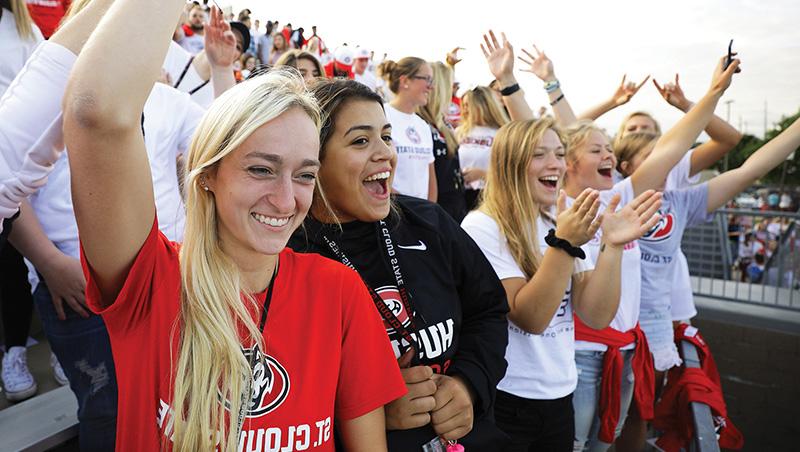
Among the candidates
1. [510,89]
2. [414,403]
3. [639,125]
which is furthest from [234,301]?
[639,125]

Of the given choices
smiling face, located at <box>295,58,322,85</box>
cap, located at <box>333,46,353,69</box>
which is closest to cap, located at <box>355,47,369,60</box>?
cap, located at <box>333,46,353,69</box>

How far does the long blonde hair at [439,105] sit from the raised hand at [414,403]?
339 centimetres

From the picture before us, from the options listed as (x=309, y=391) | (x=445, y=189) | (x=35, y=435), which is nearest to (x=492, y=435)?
(x=309, y=391)

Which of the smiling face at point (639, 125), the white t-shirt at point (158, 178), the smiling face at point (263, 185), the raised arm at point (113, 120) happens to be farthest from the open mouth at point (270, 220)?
the smiling face at point (639, 125)

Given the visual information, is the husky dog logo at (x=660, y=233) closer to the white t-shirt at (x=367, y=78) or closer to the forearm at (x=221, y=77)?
the forearm at (x=221, y=77)

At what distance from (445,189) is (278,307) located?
3.53m

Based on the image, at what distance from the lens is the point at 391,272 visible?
5.56 feet

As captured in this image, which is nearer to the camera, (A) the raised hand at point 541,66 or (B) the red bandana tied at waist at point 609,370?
(B) the red bandana tied at waist at point 609,370

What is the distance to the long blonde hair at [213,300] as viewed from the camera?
118 centimetres

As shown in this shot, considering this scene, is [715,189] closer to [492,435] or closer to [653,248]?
[653,248]

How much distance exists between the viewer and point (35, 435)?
1740 millimetres

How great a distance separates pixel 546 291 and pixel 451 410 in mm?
808

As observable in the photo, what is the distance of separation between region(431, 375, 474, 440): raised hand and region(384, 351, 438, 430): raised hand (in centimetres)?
3

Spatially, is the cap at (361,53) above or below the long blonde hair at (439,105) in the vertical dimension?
above
